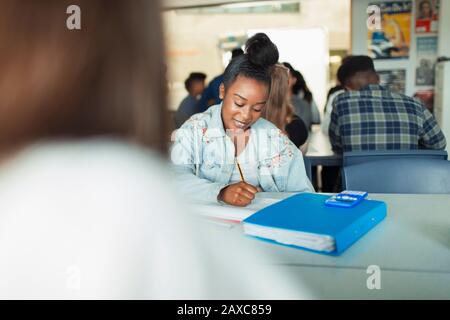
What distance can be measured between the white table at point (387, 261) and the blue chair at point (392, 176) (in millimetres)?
426

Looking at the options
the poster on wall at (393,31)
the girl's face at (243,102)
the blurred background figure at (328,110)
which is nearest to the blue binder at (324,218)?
the girl's face at (243,102)

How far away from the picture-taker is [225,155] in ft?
4.21

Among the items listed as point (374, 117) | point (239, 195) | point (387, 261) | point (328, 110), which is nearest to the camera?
point (387, 261)

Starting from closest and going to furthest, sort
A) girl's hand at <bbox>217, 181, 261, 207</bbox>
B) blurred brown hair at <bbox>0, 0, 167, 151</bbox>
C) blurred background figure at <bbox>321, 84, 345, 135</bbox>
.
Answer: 1. blurred brown hair at <bbox>0, 0, 167, 151</bbox>
2. girl's hand at <bbox>217, 181, 261, 207</bbox>
3. blurred background figure at <bbox>321, 84, 345, 135</bbox>

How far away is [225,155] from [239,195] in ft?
0.98

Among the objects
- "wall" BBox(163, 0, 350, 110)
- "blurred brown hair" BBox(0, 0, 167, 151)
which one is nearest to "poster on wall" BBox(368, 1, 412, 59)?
"wall" BBox(163, 0, 350, 110)

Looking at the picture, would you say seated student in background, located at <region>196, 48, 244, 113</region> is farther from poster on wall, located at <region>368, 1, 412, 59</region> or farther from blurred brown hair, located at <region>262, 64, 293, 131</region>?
poster on wall, located at <region>368, 1, 412, 59</region>

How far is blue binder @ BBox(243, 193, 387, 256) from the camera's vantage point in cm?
76

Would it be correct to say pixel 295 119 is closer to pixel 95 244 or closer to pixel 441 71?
pixel 441 71

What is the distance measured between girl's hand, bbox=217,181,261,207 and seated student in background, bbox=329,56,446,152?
1037mm

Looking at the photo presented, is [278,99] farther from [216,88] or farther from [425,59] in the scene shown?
[425,59]

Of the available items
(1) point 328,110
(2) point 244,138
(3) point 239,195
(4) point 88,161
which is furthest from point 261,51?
(1) point 328,110
